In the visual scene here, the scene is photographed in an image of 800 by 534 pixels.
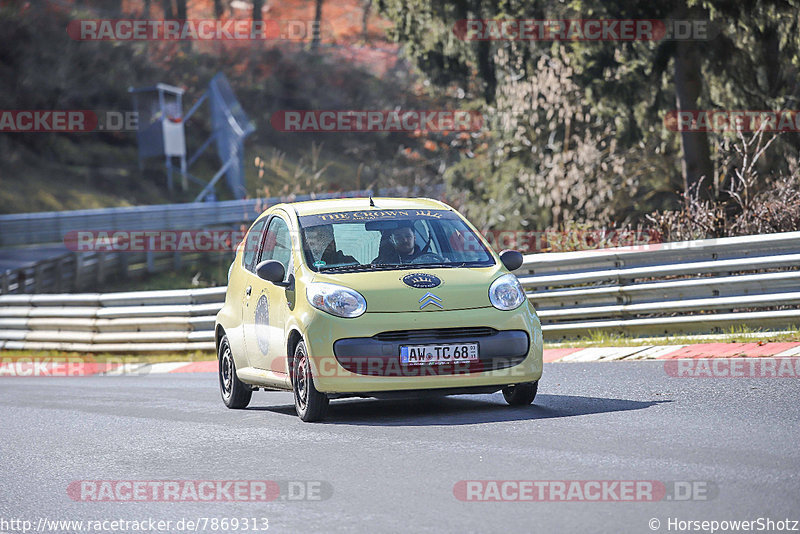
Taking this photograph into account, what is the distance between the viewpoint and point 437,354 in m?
9.09

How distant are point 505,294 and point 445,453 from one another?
2.02 m

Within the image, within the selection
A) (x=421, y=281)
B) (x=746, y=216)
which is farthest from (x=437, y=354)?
(x=746, y=216)

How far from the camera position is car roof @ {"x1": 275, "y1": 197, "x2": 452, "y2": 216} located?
1050 centimetres

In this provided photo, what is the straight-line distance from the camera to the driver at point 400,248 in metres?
9.95

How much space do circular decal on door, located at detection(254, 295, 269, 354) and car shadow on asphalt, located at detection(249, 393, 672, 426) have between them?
0.63m

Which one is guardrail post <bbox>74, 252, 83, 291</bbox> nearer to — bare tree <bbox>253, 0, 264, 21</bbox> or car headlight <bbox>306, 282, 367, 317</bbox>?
car headlight <bbox>306, 282, 367, 317</bbox>

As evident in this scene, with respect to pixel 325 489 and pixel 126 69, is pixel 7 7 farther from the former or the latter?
pixel 325 489

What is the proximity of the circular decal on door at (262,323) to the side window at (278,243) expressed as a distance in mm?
368

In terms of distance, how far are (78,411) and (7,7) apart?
1890 inches

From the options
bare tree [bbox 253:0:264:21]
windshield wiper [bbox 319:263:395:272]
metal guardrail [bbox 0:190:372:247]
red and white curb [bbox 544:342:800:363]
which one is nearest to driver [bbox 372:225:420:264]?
windshield wiper [bbox 319:263:395:272]

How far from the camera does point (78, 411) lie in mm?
12227

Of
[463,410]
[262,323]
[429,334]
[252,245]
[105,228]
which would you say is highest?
[252,245]

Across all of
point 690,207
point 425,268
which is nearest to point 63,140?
point 690,207

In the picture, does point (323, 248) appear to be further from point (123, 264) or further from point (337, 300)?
point (123, 264)
